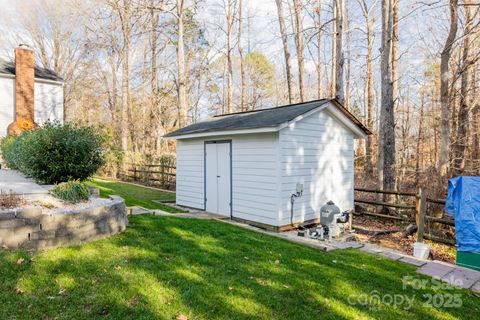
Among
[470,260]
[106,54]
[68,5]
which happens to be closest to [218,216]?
[470,260]

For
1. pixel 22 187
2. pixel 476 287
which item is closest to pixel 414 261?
pixel 476 287

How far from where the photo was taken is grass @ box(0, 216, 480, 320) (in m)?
2.86

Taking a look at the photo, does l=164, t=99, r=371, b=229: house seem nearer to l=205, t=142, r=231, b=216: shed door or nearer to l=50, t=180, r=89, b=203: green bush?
l=205, t=142, r=231, b=216: shed door

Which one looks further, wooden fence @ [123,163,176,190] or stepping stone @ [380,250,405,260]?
wooden fence @ [123,163,176,190]

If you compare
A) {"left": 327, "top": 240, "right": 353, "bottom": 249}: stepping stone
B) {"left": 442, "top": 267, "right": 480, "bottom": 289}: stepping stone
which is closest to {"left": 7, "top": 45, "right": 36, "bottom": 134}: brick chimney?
{"left": 327, "top": 240, "right": 353, "bottom": 249}: stepping stone

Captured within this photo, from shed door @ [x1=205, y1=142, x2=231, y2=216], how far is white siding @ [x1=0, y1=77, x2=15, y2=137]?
1150cm

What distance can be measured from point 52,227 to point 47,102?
14.2m

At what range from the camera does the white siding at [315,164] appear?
270 inches

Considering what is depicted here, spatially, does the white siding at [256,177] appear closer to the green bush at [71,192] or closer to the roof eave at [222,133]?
the roof eave at [222,133]

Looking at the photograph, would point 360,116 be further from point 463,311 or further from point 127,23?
point 463,311

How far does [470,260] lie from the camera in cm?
507

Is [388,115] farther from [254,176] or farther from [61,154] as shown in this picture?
[61,154]

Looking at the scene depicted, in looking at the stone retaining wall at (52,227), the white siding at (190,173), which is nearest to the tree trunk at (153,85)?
the white siding at (190,173)

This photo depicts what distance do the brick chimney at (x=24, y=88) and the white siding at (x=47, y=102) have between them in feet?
2.93
